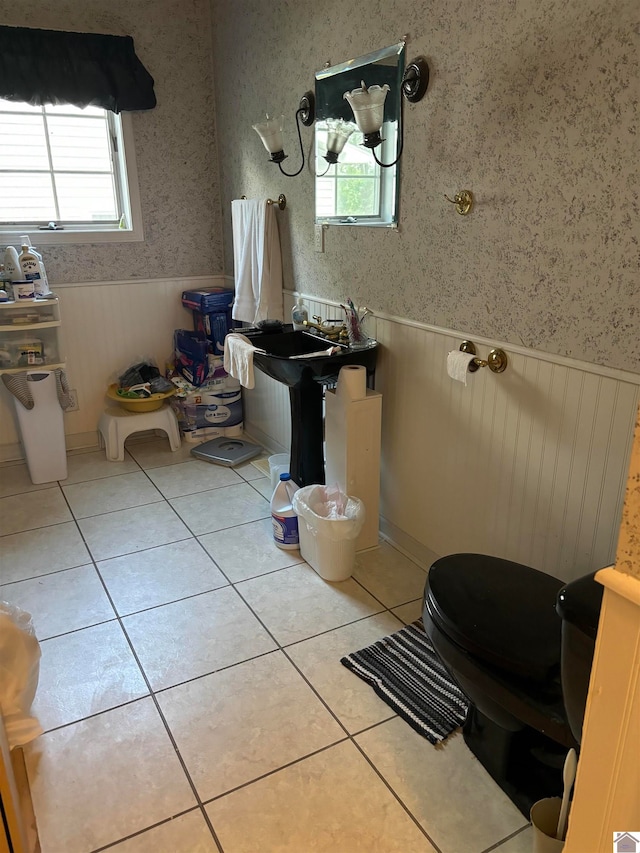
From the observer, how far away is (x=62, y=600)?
91.7 inches

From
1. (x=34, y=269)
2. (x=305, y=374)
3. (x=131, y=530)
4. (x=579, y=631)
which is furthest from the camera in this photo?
(x=34, y=269)

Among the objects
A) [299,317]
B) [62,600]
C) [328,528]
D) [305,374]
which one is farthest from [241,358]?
[62,600]

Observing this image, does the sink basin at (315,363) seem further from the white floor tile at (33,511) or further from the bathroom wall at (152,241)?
the bathroom wall at (152,241)

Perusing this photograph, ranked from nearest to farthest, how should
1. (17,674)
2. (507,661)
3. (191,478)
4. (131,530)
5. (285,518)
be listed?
(507,661)
(17,674)
(285,518)
(131,530)
(191,478)

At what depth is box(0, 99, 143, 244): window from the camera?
3268 mm

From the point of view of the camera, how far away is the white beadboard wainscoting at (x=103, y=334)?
3.54 metres

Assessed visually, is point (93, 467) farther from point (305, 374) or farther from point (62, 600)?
point (305, 374)

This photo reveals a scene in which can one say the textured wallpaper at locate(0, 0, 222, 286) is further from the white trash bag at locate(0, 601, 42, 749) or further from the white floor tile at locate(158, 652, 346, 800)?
the white floor tile at locate(158, 652, 346, 800)

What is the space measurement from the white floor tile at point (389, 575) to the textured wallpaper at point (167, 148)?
2.20 m

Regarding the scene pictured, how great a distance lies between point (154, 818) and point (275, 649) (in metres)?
0.65

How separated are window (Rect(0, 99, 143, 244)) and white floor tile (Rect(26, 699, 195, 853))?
264 cm

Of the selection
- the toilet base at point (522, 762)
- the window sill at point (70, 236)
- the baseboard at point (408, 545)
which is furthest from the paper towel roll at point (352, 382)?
the window sill at point (70, 236)

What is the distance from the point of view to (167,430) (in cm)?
370

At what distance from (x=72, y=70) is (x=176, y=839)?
341 cm
